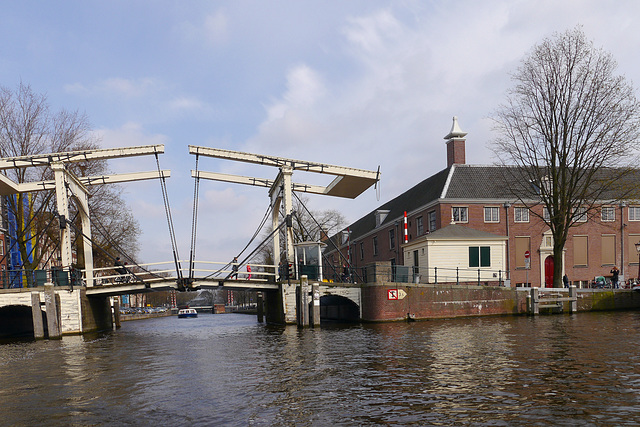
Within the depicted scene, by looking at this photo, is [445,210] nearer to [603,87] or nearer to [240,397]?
[603,87]

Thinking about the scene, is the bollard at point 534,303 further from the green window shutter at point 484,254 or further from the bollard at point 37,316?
the bollard at point 37,316

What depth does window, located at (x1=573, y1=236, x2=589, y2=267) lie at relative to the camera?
132 feet

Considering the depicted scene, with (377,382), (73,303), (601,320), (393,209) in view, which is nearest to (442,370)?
(377,382)

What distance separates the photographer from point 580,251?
40.2 m

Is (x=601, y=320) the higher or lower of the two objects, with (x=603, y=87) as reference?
lower

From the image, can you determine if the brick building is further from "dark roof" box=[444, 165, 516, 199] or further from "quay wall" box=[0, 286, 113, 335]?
"quay wall" box=[0, 286, 113, 335]

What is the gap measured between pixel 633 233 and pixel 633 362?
32553 millimetres

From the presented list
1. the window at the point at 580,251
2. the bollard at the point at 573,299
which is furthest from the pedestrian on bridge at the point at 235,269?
the window at the point at 580,251

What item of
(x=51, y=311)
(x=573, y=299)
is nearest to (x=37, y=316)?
(x=51, y=311)

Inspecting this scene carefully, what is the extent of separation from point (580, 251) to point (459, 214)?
9.05 metres

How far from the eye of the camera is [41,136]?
102ft

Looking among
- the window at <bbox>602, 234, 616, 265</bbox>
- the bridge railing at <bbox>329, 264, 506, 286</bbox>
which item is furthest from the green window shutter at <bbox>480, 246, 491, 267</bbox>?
the window at <bbox>602, 234, 616, 265</bbox>

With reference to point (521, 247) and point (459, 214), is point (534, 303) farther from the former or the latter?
point (521, 247)

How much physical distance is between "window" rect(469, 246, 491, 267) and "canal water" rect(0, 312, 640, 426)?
10787 mm
